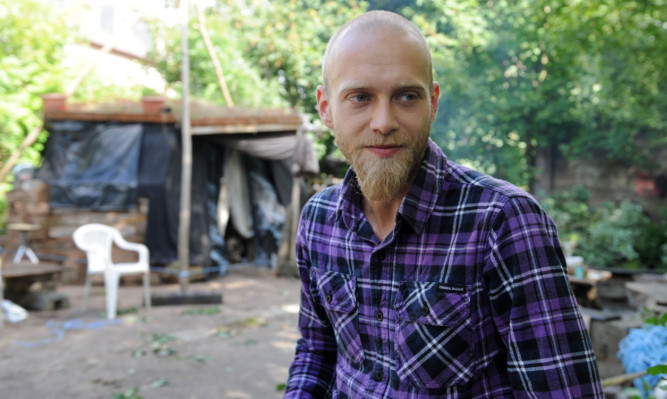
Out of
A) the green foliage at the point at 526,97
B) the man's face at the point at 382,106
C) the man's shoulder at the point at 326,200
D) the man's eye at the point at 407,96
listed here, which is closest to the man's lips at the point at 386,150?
the man's face at the point at 382,106

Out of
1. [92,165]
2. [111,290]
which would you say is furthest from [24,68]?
[111,290]

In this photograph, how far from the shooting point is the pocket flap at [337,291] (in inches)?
52.9

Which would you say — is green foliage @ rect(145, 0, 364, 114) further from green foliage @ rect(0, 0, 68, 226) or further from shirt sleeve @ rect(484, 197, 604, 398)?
shirt sleeve @ rect(484, 197, 604, 398)

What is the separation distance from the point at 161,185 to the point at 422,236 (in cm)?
957

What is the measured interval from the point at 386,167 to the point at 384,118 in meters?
0.12

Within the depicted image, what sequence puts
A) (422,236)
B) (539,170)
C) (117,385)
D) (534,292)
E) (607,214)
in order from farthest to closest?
(539,170), (607,214), (117,385), (422,236), (534,292)

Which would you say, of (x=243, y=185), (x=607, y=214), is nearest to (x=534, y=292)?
(x=243, y=185)

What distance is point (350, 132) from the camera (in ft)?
4.30

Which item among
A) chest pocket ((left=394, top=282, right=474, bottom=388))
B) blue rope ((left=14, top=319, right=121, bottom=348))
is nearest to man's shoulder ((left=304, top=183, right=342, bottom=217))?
chest pocket ((left=394, top=282, right=474, bottom=388))

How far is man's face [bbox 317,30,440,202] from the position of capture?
4.06 feet

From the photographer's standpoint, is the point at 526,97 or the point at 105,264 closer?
the point at 105,264

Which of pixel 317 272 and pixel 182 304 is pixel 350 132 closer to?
pixel 317 272

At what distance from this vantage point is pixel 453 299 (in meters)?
1.16

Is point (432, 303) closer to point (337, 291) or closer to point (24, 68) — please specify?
point (337, 291)
